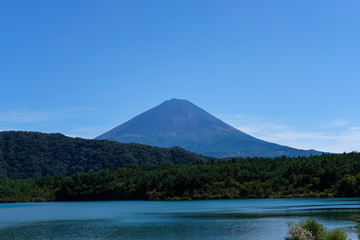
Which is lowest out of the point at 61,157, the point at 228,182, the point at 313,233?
the point at 313,233

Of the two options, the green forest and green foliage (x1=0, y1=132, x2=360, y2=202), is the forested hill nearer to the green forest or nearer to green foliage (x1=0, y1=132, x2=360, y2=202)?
green foliage (x1=0, y1=132, x2=360, y2=202)

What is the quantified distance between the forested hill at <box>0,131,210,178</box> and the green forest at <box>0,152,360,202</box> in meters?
55.6

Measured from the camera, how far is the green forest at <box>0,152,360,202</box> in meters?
91.8

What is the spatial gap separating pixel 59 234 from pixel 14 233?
4.77 meters

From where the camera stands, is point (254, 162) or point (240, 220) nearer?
point (240, 220)

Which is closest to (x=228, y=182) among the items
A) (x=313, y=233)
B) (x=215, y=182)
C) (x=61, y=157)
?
(x=215, y=182)

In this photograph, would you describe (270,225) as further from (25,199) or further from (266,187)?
(25,199)

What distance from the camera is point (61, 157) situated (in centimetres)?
19125

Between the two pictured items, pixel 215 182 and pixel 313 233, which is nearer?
pixel 313 233

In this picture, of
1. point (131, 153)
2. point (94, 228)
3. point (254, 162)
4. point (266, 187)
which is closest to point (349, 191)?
point (266, 187)

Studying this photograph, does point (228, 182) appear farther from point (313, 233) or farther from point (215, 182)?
point (313, 233)

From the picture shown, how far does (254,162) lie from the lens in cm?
11381

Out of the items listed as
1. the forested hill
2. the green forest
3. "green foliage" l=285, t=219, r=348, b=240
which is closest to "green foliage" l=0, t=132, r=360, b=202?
the green forest

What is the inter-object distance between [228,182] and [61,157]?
109889 mm
